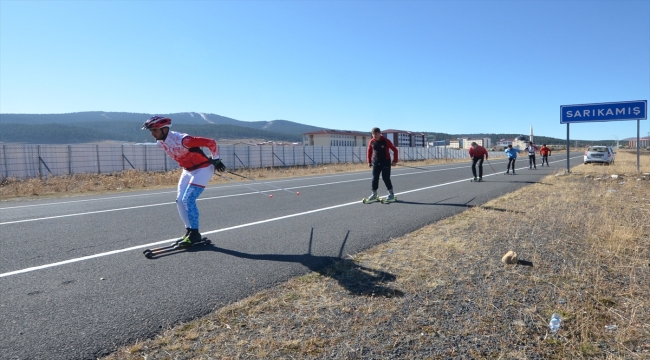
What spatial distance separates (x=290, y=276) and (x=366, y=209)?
4866 mm

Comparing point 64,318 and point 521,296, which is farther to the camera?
point 521,296

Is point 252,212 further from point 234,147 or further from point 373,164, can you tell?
point 234,147

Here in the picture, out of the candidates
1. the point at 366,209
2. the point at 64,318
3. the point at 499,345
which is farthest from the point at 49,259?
the point at 366,209

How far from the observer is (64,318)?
3420 millimetres

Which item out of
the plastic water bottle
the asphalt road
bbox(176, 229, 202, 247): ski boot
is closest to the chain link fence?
the asphalt road

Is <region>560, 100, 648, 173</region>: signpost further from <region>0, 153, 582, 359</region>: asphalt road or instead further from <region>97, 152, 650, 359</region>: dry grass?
<region>97, 152, 650, 359</region>: dry grass

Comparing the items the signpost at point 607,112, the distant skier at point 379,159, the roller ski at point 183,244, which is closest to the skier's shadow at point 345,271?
the roller ski at point 183,244

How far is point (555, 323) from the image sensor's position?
3238mm

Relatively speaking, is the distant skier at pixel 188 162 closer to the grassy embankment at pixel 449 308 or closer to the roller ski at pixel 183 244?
the roller ski at pixel 183 244

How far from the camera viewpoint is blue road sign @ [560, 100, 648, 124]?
55.3 ft

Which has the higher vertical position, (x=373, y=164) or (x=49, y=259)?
(x=373, y=164)

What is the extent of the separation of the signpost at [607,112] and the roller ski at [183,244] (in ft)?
55.4

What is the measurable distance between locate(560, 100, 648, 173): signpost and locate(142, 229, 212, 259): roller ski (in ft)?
55.4

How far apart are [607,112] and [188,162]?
18181mm
